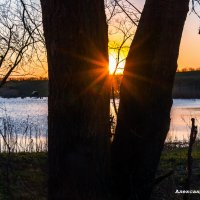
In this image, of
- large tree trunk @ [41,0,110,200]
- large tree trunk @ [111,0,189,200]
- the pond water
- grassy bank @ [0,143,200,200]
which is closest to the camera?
large tree trunk @ [41,0,110,200]

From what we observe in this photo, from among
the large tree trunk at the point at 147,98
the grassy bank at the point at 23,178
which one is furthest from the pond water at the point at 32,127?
the large tree trunk at the point at 147,98

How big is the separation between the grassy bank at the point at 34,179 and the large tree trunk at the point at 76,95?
2.86m

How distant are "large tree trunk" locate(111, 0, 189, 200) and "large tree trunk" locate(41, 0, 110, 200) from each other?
0.54 m

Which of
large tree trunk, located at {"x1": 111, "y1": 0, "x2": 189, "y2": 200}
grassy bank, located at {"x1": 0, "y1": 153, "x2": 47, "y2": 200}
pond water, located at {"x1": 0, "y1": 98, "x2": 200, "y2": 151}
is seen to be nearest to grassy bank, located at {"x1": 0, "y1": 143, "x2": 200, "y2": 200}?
grassy bank, located at {"x1": 0, "y1": 153, "x2": 47, "y2": 200}

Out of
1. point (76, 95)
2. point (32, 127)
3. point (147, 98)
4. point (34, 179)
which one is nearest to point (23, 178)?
point (34, 179)

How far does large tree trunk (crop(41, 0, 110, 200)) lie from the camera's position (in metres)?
3.23

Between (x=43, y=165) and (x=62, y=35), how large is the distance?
4576mm

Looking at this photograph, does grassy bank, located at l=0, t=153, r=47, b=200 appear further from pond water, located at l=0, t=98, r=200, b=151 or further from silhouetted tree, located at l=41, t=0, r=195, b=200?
silhouetted tree, located at l=41, t=0, r=195, b=200

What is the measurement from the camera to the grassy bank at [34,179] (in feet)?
20.4

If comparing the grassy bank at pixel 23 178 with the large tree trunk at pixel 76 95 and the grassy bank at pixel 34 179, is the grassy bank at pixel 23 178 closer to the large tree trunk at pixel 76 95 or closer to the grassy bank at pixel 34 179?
the grassy bank at pixel 34 179

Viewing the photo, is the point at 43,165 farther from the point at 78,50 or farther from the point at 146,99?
the point at 78,50

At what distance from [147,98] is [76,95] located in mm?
800

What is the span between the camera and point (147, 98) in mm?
3818

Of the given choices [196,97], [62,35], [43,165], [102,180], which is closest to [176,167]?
[43,165]
